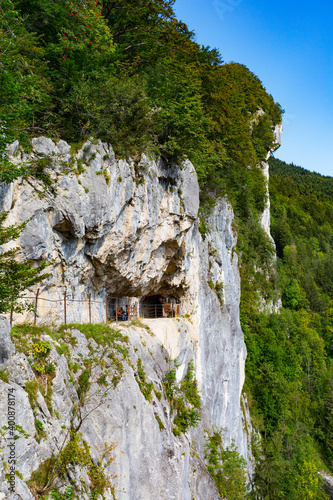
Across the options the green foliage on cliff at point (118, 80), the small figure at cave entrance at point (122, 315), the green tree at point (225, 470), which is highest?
the green foliage on cliff at point (118, 80)

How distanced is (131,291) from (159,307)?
4.41 meters

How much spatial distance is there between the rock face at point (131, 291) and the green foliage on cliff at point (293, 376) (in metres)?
6.04

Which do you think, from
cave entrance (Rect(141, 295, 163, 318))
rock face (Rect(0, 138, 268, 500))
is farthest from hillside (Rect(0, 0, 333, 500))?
cave entrance (Rect(141, 295, 163, 318))

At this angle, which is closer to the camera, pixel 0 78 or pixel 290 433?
pixel 0 78

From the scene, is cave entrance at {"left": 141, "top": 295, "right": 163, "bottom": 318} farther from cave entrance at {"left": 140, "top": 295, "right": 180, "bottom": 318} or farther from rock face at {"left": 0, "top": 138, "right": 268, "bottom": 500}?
rock face at {"left": 0, "top": 138, "right": 268, "bottom": 500}

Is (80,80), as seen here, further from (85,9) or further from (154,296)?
(154,296)

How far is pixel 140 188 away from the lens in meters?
14.8

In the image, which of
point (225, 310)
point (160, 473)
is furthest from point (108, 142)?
point (225, 310)

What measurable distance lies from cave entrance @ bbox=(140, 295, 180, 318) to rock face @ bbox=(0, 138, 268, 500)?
17.2 inches

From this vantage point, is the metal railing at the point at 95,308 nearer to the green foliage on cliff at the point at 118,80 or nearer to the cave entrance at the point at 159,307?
the cave entrance at the point at 159,307

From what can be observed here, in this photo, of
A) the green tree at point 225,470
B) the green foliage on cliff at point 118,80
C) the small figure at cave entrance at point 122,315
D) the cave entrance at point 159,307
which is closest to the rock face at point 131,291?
the cave entrance at point 159,307

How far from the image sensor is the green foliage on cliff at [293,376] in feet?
87.2

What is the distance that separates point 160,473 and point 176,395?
166 inches

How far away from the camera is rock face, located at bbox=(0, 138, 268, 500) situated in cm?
874
